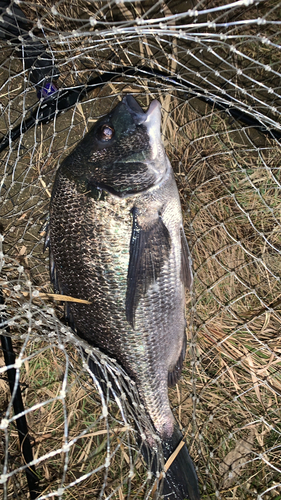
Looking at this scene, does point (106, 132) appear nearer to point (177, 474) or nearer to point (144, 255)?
point (144, 255)

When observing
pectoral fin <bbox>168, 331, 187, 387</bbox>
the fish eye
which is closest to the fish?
the fish eye

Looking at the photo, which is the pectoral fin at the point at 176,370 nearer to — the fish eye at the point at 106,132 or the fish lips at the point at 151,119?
the fish lips at the point at 151,119

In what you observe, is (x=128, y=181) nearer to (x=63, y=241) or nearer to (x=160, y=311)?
(x=63, y=241)

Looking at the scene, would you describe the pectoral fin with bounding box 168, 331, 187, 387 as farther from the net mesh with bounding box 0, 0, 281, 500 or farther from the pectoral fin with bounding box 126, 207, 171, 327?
the pectoral fin with bounding box 126, 207, 171, 327

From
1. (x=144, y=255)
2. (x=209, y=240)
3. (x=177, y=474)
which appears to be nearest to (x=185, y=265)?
(x=144, y=255)

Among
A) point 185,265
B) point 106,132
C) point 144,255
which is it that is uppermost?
point 106,132

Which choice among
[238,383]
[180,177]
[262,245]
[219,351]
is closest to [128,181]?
[180,177]

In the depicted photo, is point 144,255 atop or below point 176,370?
atop

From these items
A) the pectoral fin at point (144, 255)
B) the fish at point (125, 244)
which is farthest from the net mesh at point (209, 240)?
the pectoral fin at point (144, 255)
